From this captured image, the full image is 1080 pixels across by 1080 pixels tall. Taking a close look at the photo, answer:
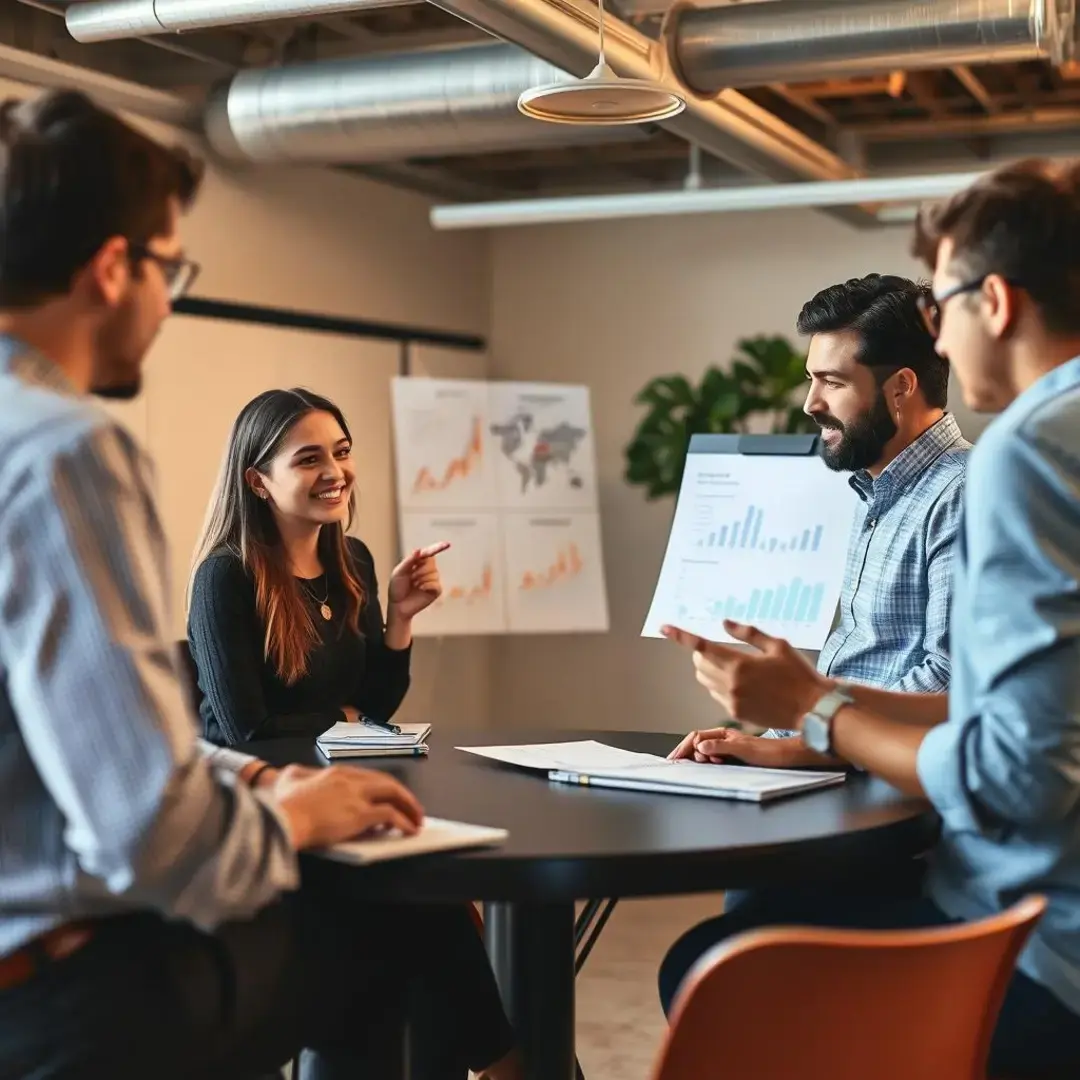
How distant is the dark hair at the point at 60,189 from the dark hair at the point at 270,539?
1.54m

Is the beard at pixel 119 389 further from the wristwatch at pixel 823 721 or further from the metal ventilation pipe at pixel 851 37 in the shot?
the metal ventilation pipe at pixel 851 37

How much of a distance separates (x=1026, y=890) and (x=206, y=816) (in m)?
0.93

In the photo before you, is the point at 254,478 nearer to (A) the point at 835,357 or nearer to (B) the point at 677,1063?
(A) the point at 835,357

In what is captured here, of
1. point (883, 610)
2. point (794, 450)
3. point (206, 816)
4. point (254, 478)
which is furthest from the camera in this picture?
point (794, 450)

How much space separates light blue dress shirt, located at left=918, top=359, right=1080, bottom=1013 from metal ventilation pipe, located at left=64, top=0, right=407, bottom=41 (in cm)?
234

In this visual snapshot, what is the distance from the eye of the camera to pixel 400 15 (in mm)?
4832

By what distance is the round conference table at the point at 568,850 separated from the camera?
161cm

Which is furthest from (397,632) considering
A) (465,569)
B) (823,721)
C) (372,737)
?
(465,569)

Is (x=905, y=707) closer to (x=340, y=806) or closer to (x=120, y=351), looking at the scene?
(x=340, y=806)

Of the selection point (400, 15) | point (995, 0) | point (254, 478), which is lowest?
point (254, 478)

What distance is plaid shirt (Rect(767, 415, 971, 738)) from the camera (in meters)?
2.65

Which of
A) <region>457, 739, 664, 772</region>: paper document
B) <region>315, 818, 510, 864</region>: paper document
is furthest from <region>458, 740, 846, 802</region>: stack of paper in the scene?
<region>315, 818, 510, 864</region>: paper document

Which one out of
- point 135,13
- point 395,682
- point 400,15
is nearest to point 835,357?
point 395,682

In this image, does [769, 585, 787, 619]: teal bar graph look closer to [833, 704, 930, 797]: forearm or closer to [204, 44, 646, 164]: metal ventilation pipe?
[204, 44, 646, 164]: metal ventilation pipe
